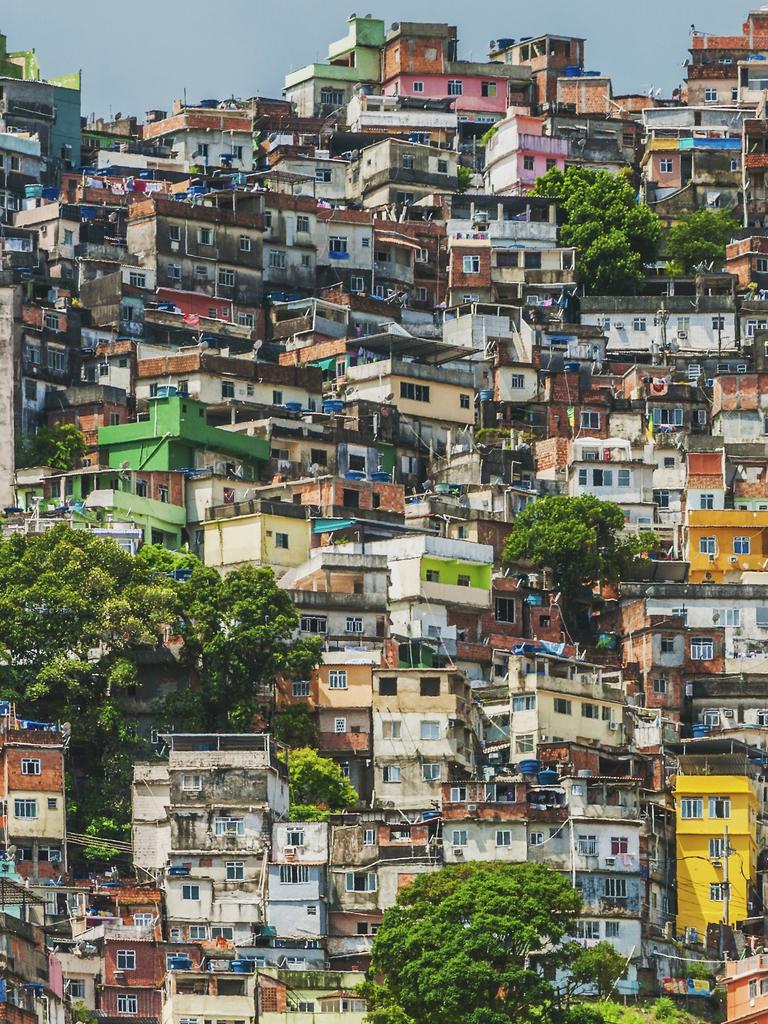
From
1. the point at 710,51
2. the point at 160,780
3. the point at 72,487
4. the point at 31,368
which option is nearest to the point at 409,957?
the point at 160,780

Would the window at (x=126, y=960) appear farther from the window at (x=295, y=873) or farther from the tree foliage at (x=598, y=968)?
the tree foliage at (x=598, y=968)

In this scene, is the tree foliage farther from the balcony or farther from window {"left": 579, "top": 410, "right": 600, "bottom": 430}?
window {"left": 579, "top": 410, "right": 600, "bottom": 430}

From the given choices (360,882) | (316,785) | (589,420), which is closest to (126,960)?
(360,882)

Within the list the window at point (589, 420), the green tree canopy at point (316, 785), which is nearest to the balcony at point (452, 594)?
the green tree canopy at point (316, 785)

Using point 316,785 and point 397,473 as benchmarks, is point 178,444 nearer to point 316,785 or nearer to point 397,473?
point 397,473

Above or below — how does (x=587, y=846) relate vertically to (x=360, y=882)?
above

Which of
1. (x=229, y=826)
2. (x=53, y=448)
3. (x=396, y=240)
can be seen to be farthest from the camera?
(x=396, y=240)
